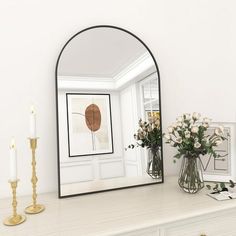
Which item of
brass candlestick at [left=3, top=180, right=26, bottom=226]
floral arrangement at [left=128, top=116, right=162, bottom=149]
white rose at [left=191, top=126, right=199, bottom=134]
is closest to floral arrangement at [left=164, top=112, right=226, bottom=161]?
white rose at [left=191, top=126, right=199, bottom=134]

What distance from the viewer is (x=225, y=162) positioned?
4.83 feet

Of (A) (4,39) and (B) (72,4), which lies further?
(B) (72,4)

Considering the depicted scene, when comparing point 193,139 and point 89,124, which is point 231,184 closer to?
point 193,139

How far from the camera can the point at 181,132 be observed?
4.24 ft

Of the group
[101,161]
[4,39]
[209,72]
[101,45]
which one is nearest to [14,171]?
[101,161]

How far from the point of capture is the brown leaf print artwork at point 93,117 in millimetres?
1346

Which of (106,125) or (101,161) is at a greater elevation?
(106,125)

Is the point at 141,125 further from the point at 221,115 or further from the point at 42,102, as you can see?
the point at 221,115

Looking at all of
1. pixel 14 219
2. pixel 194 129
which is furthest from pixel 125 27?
pixel 14 219

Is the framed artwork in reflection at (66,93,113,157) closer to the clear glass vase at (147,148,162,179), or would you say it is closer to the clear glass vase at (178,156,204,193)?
the clear glass vase at (147,148,162,179)

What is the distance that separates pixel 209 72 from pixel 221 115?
35 centimetres

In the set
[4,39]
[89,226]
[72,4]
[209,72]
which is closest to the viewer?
[89,226]

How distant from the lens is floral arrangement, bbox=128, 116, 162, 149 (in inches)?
57.4

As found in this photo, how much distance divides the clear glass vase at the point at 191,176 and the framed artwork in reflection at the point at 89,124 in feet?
1.44
